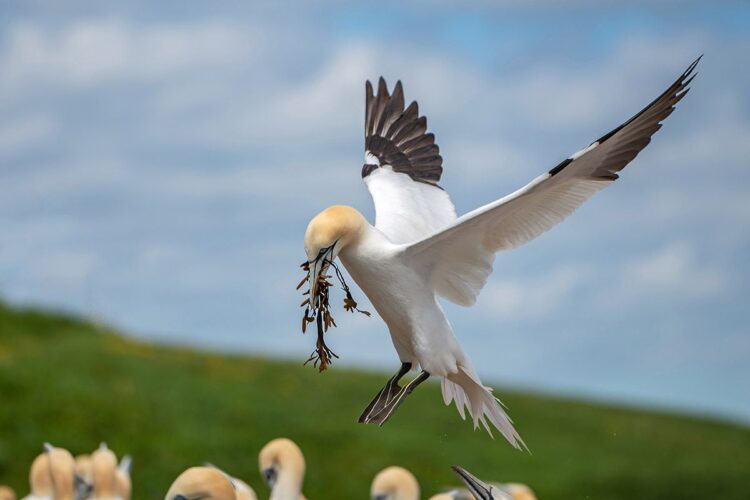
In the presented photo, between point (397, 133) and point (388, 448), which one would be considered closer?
point (397, 133)

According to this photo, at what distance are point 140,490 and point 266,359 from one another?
5.98 m

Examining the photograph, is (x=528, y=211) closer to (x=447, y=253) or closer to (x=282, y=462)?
(x=447, y=253)

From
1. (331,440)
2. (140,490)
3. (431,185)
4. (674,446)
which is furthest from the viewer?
(674,446)

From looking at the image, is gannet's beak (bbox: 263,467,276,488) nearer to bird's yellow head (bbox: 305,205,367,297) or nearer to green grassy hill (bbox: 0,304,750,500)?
bird's yellow head (bbox: 305,205,367,297)

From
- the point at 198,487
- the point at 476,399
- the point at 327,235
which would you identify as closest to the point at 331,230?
the point at 327,235

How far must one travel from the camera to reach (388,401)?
5051 mm

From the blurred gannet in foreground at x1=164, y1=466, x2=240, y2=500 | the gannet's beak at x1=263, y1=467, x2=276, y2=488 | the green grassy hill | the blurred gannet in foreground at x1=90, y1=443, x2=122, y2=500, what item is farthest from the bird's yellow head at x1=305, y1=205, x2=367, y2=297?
the green grassy hill

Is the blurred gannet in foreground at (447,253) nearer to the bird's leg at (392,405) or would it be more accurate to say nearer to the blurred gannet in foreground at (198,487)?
the bird's leg at (392,405)

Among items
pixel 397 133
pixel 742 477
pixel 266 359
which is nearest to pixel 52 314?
pixel 266 359

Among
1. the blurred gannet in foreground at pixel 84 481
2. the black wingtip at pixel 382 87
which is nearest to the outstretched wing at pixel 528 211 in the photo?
the black wingtip at pixel 382 87

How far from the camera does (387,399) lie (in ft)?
16.7

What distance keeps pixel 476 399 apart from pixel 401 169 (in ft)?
4.54

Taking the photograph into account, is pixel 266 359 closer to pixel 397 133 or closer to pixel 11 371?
pixel 11 371

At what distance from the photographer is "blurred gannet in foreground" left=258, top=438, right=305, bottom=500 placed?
24.4ft
